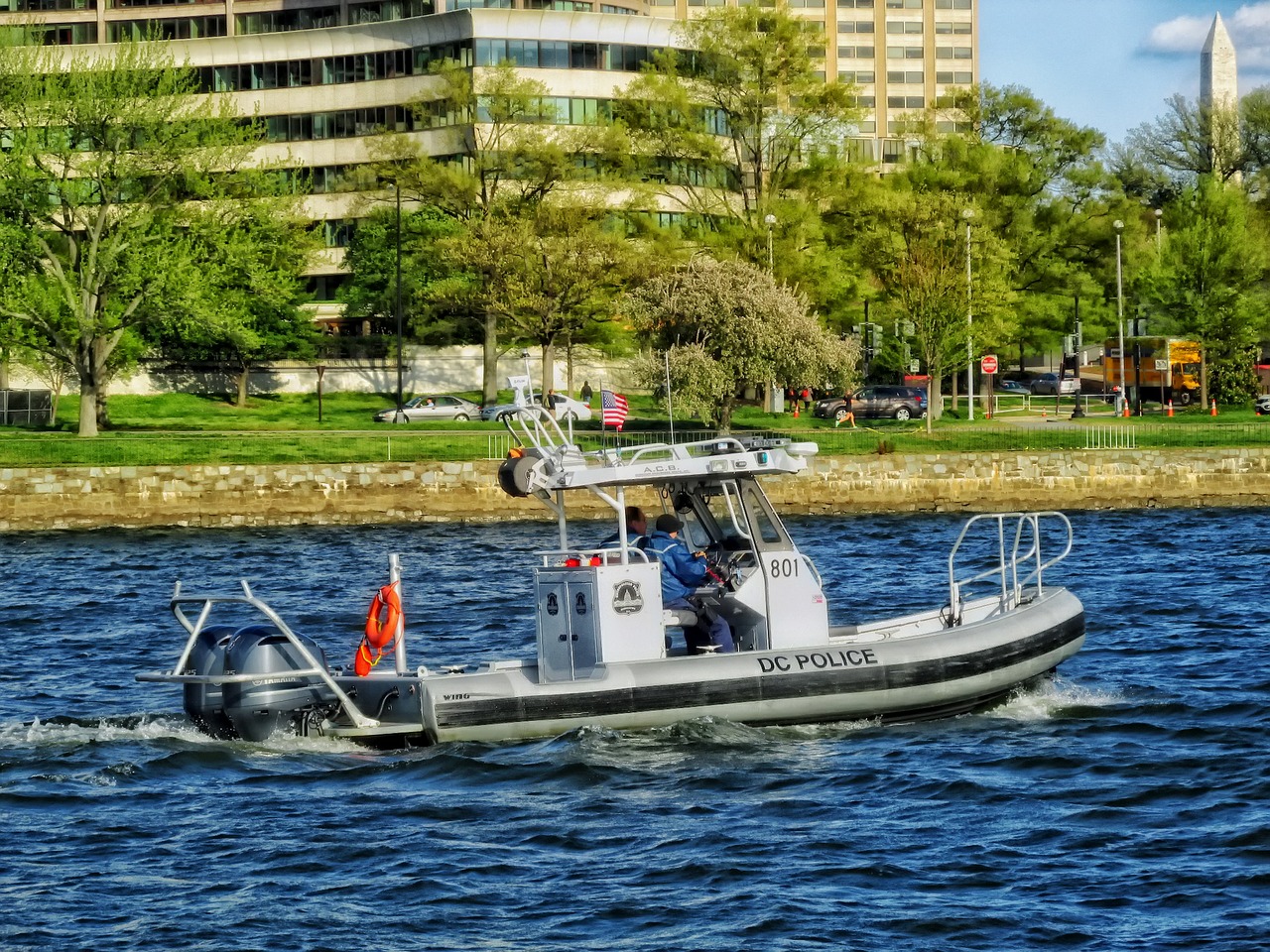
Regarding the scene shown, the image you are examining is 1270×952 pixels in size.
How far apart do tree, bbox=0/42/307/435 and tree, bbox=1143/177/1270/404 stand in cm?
3401

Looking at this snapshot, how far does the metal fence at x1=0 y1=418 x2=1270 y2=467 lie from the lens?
49.1 m

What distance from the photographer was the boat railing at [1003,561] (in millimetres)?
19047

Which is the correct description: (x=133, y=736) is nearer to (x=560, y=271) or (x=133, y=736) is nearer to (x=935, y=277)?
(x=935, y=277)

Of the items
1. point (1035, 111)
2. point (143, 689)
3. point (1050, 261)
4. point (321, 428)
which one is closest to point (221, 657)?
point (143, 689)

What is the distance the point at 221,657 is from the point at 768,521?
5349mm

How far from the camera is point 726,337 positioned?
56.5 meters

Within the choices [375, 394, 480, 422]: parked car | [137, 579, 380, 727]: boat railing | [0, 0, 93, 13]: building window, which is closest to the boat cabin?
[137, 579, 380, 727]: boat railing

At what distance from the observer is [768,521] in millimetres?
17828

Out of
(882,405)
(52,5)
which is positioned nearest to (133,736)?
(882,405)

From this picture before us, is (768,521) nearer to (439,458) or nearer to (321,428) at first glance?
(439,458)

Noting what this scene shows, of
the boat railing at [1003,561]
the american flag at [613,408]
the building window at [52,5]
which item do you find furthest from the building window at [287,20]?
the american flag at [613,408]

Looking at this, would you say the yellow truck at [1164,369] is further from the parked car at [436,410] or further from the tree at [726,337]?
the parked car at [436,410]

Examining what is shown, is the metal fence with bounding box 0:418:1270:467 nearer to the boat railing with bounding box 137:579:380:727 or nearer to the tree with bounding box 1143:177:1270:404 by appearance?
the tree with bounding box 1143:177:1270:404

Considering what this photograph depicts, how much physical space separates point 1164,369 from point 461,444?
3014 cm
